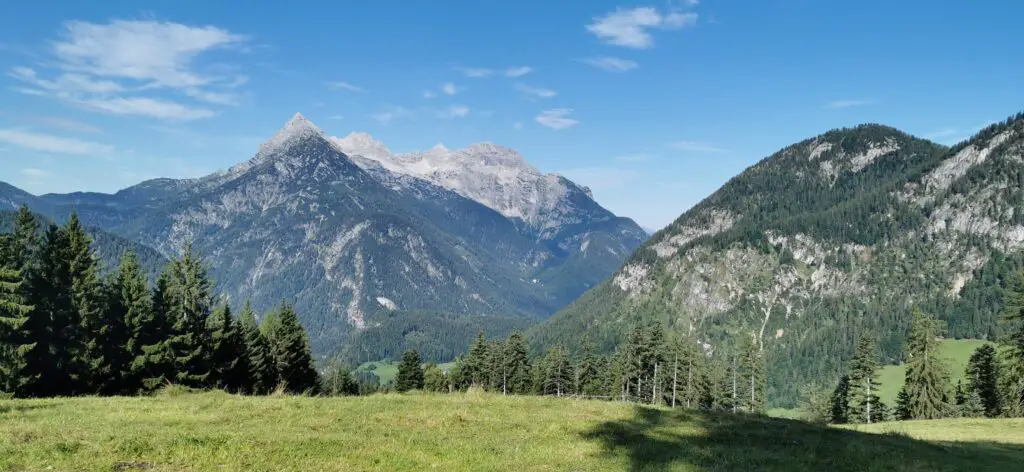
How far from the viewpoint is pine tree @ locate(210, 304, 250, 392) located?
200ft

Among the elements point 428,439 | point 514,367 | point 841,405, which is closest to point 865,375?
point 841,405

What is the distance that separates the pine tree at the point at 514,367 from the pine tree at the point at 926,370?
63.1 meters

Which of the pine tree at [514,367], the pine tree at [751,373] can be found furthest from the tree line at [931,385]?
the pine tree at [514,367]

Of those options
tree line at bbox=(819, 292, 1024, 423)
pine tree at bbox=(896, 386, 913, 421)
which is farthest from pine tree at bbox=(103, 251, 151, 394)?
pine tree at bbox=(896, 386, 913, 421)

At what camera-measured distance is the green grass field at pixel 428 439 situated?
15.2 m

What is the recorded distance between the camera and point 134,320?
49.6 metres

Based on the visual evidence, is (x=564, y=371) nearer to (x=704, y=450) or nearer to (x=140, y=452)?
(x=704, y=450)

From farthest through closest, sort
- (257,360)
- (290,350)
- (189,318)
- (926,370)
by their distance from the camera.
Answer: (290,350) → (926,370) → (257,360) → (189,318)

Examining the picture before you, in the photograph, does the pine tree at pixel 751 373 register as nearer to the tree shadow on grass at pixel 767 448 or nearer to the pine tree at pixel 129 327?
the tree shadow on grass at pixel 767 448

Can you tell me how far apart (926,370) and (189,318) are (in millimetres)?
90408

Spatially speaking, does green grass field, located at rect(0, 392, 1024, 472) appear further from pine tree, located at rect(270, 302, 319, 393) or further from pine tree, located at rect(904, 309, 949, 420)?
pine tree, located at rect(904, 309, 949, 420)

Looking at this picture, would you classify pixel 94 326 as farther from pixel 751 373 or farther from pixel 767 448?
pixel 751 373

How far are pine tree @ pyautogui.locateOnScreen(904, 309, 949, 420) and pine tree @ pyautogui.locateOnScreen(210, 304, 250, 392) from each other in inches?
3276

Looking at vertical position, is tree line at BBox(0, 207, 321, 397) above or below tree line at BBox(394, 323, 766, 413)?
above
